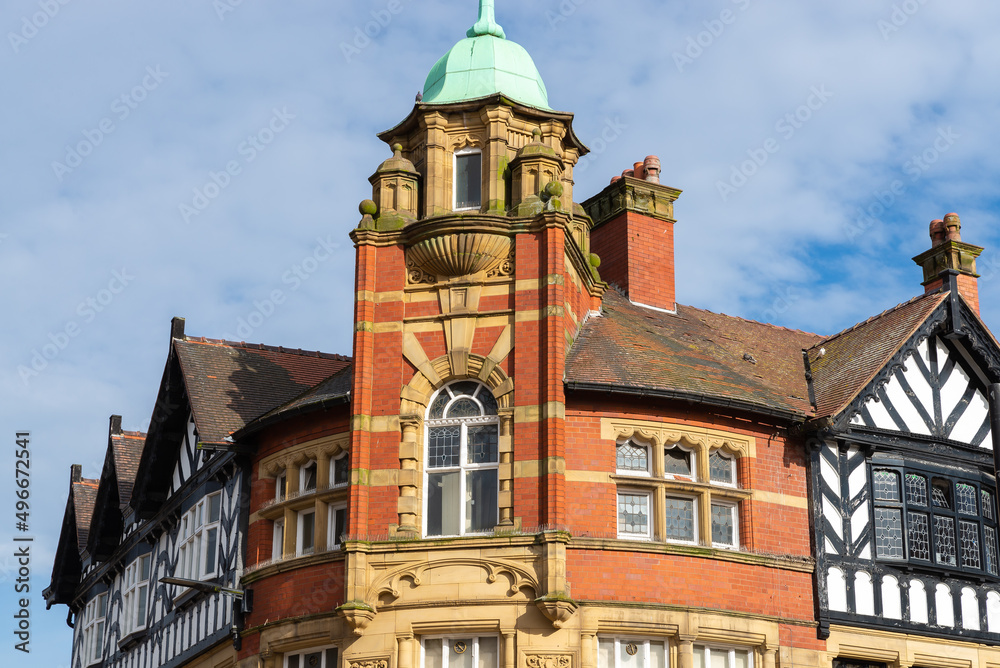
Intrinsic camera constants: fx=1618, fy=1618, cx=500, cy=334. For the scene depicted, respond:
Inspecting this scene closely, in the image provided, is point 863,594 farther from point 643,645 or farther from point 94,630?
point 94,630

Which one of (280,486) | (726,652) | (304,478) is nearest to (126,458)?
(280,486)

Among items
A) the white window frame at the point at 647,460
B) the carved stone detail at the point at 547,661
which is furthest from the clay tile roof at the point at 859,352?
the carved stone detail at the point at 547,661

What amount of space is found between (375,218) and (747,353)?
24.3 ft

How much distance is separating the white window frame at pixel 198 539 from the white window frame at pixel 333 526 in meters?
3.27

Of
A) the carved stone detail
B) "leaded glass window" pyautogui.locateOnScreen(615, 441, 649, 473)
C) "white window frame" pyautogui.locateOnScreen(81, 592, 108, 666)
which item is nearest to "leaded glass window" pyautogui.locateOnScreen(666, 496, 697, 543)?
"leaded glass window" pyautogui.locateOnScreen(615, 441, 649, 473)

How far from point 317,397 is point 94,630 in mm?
12012

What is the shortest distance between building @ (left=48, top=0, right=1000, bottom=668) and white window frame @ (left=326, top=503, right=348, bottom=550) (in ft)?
0.15

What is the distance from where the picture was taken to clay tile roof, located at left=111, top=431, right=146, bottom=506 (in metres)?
33.4

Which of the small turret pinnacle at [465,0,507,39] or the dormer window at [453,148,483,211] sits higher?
the small turret pinnacle at [465,0,507,39]

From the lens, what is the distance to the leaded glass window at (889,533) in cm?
2512

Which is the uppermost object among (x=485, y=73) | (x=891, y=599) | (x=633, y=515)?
(x=485, y=73)

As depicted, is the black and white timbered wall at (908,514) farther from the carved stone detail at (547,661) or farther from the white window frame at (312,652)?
the white window frame at (312,652)

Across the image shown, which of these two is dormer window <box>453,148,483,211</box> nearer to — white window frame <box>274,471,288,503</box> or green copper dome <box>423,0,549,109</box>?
green copper dome <box>423,0,549,109</box>

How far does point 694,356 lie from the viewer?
2600 centimetres
